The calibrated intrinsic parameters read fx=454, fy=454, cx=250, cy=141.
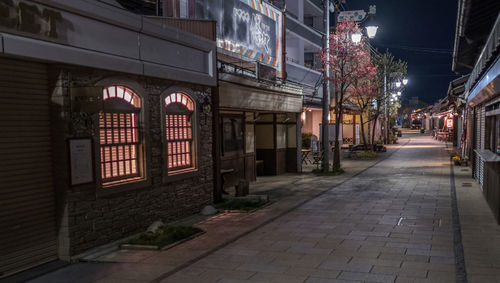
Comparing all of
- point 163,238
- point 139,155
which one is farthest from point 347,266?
point 139,155

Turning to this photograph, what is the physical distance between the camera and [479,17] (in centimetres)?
1284

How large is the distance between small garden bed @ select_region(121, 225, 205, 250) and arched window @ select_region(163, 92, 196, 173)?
1992 millimetres

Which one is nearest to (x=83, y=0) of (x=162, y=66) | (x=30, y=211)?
(x=162, y=66)

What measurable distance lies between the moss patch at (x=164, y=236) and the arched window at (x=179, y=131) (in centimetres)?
197

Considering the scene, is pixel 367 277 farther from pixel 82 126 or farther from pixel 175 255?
pixel 82 126

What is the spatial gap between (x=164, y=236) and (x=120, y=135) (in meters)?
2.24

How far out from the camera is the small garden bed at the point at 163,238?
27.4 feet

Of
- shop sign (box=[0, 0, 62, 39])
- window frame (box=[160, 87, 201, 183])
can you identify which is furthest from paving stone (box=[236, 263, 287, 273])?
shop sign (box=[0, 0, 62, 39])

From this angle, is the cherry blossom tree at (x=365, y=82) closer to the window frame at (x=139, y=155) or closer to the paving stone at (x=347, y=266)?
the window frame at (x=139, y=155)

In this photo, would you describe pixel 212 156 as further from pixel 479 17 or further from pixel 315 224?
pixel 479 17

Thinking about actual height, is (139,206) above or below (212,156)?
below

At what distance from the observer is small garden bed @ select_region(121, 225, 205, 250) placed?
27.4 feet

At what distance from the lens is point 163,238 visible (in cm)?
866

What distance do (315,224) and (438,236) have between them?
8.40ft
